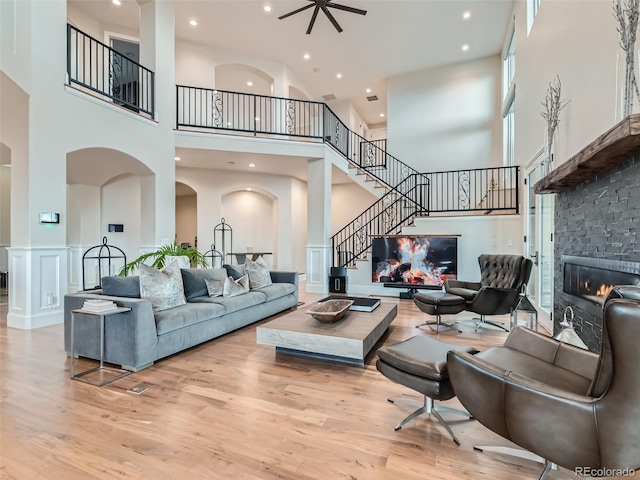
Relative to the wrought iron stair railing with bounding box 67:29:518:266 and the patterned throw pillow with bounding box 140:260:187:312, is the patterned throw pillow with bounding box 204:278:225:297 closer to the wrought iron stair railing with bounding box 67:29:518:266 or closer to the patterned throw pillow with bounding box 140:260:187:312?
the patterned throw pillow with bounding box 140:260:187:312

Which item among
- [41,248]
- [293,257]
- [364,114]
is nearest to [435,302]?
[41,248]

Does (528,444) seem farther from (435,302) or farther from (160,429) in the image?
(435,302)

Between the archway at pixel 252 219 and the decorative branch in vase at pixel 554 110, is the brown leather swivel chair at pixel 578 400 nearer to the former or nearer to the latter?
the decorative branch in vase at pixel 554 110

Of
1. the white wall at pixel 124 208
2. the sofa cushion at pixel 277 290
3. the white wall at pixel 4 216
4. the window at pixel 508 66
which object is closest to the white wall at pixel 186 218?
the white wall at pixel 124 208

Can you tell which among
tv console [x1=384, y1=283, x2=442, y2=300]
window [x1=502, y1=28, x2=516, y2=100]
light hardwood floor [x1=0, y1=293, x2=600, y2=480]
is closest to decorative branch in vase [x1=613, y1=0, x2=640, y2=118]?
light hardwood floor [x1=0, y1=293, x2=600, y2=480]

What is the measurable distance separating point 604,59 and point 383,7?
5.48m

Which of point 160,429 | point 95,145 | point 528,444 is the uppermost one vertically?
point 95,145

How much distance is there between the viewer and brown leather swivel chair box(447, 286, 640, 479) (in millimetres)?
1132

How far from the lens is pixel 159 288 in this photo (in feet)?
11.2

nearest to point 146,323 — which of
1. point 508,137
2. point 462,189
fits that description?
point 462,189

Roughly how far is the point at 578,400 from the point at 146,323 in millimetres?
3117

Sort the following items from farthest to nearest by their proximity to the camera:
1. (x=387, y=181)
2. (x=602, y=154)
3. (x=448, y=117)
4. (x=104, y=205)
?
(x=387, y=181), (x=448, y=117), (x=104, y=205), (x=602, y=154)

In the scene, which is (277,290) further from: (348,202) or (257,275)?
(348,202)

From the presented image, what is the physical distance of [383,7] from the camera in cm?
689
